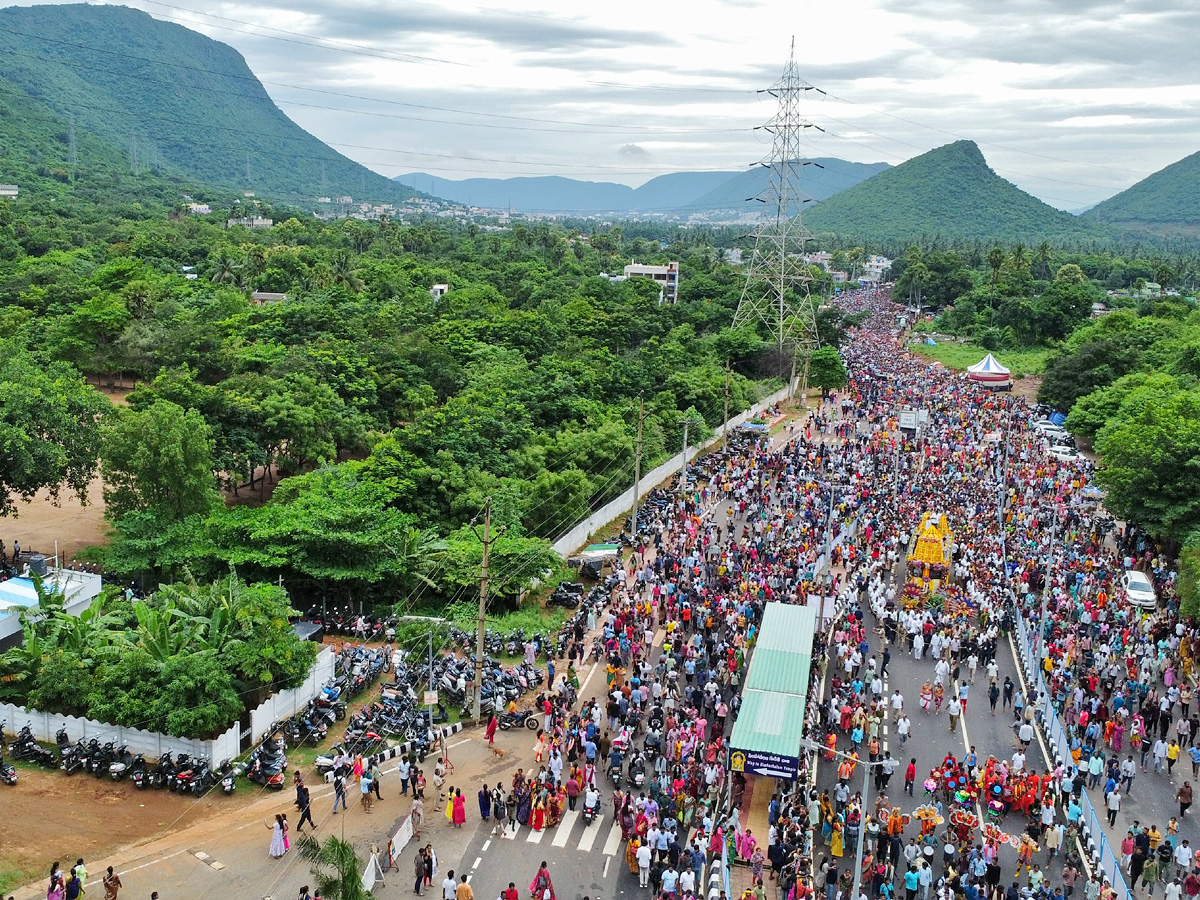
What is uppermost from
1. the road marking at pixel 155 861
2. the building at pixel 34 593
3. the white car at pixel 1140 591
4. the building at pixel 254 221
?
the building at pixel 254 221

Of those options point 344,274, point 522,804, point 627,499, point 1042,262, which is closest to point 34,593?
point 522,804

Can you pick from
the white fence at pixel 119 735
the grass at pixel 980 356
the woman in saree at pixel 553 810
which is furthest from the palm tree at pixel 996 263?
the white fence at pixel 119 735

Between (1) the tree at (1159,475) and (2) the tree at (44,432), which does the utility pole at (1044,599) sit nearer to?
(1) the tree at (1159,475)

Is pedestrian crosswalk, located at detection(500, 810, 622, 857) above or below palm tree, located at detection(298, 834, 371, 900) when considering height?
below

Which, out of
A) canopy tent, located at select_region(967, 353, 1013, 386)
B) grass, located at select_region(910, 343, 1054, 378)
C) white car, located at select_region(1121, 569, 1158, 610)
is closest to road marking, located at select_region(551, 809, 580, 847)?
white car, located at select_region(1121, 569, 1158, 610)

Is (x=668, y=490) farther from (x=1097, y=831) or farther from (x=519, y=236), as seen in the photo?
(x=519, y=236)

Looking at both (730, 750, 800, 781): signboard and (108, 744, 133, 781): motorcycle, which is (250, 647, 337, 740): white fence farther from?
(730, 750, 800, 781): signboard
